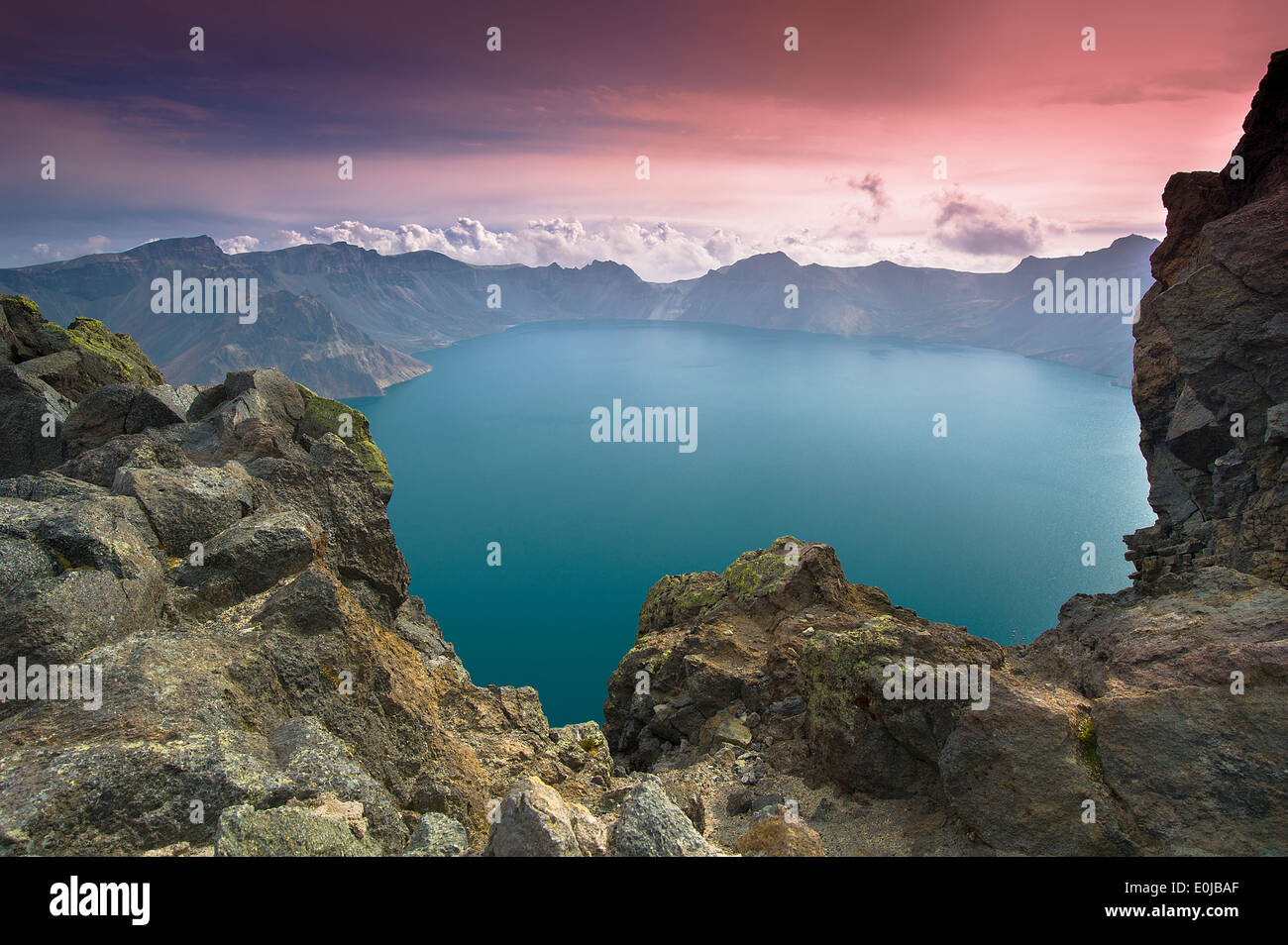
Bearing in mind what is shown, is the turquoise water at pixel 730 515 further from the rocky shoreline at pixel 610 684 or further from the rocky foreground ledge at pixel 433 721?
the rocky foreground ledge at pixel 433 721

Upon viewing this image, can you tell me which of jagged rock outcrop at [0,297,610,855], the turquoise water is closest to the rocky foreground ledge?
jagged rock outcrop at [0,297,610,855]

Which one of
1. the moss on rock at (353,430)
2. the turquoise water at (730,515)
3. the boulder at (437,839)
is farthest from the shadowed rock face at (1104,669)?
the turquoise water at (730,515)

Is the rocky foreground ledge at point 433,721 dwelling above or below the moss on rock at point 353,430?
below

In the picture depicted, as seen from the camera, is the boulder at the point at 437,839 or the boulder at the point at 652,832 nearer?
the boulder at the point at 437,839

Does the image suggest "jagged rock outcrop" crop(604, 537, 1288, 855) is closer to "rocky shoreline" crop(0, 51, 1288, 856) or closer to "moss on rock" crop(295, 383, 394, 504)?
"rocky shoreline" crop(0, 51, 1288, 856)

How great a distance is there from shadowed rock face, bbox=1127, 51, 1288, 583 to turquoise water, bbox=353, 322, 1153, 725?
36445mm

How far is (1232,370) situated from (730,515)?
66012 millimetres

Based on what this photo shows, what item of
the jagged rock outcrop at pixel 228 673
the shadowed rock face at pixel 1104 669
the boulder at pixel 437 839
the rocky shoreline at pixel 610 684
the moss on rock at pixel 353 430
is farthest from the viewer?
the moss on rock at pixel 353 430

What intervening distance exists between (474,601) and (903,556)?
46.8 metres

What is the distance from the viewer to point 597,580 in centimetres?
7319

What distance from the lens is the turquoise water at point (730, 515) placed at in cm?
6494

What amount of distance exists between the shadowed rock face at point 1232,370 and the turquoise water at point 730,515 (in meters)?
36.4
